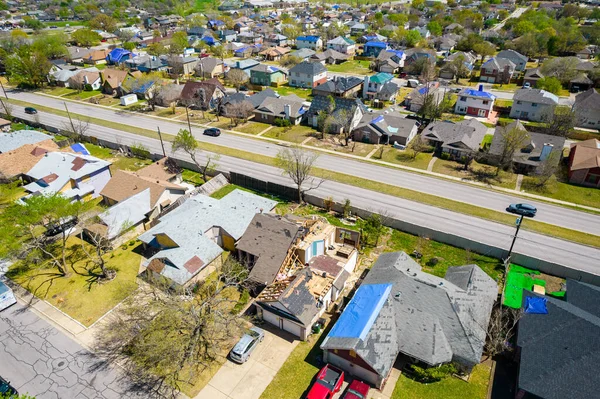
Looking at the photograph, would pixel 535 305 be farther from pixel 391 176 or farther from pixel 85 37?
pixel 85 37

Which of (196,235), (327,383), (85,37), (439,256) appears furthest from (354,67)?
(327,383)

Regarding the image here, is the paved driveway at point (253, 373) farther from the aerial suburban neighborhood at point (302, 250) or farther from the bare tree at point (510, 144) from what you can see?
the bare tree at point (510, 144)

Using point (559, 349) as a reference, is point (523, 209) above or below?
below

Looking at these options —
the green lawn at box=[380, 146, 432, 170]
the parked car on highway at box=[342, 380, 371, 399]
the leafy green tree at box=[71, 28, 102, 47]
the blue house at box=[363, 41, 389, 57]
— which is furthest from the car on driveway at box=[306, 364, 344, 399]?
the leafy green tree at box=[71, 28, 102, 47]

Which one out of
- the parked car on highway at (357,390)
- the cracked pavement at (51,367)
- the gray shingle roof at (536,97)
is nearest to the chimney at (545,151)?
the gray shingle roof at (536,97)

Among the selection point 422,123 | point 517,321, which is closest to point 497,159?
point 422,123

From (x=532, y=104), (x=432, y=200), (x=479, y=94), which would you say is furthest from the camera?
(x=479, y=94)
